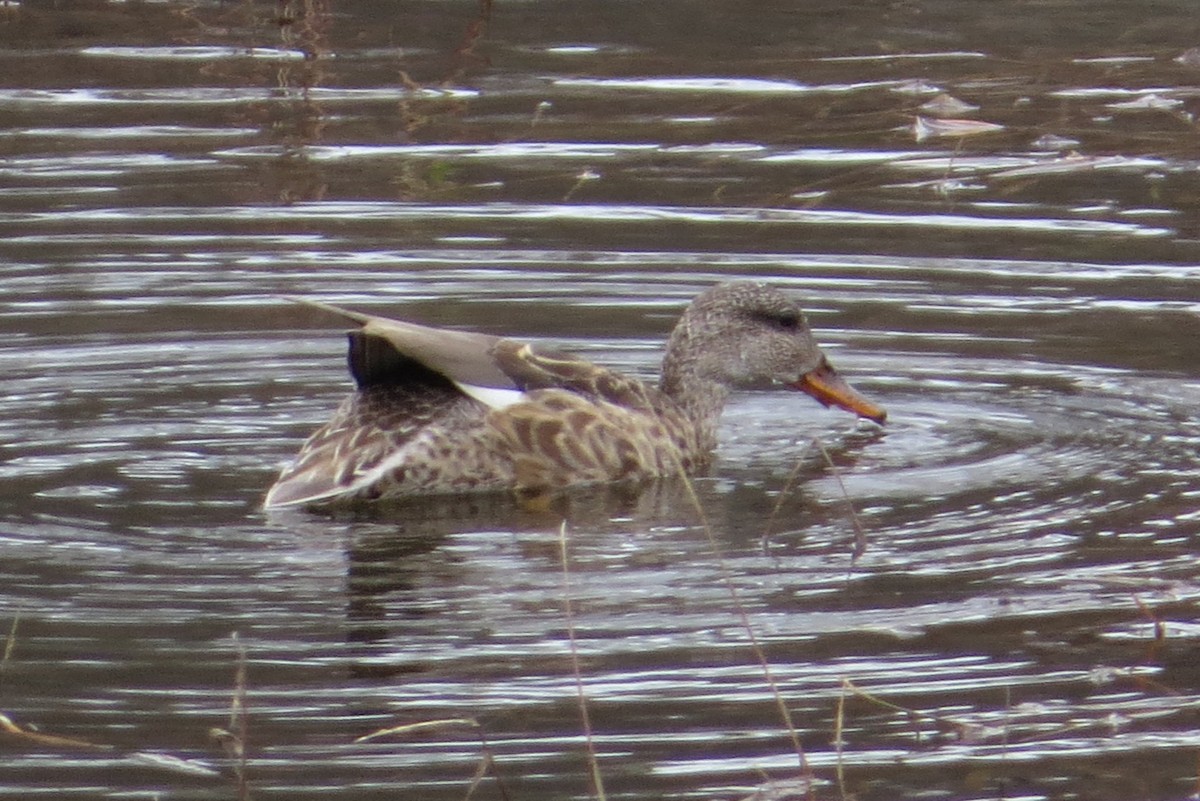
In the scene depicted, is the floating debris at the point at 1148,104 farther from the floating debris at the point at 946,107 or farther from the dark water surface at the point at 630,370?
the floating debris at the point at 946,107

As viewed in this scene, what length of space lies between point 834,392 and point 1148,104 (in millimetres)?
4810

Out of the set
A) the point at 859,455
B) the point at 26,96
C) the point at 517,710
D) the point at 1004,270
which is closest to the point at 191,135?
the point at 26,96

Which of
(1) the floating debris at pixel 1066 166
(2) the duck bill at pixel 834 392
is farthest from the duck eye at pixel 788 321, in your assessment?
(1) the floating debris at pixel 1066 166

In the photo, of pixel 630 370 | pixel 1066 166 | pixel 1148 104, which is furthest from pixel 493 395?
pixel 1148 104

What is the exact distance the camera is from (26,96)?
13.2m

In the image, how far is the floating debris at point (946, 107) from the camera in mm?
12773

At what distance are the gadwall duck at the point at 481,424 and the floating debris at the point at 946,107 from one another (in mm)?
4357

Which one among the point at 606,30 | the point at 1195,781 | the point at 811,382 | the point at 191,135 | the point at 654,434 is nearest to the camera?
the point at 1195,781

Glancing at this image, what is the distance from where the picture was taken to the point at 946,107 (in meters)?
12.8

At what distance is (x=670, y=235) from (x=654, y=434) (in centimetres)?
283

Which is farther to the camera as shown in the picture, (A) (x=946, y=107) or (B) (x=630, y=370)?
(A) (x=946, y=107)

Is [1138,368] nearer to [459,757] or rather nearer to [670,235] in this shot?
[670,235]

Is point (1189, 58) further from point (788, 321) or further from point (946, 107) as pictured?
point (788, 321)

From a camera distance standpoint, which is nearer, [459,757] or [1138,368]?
[459,757]
